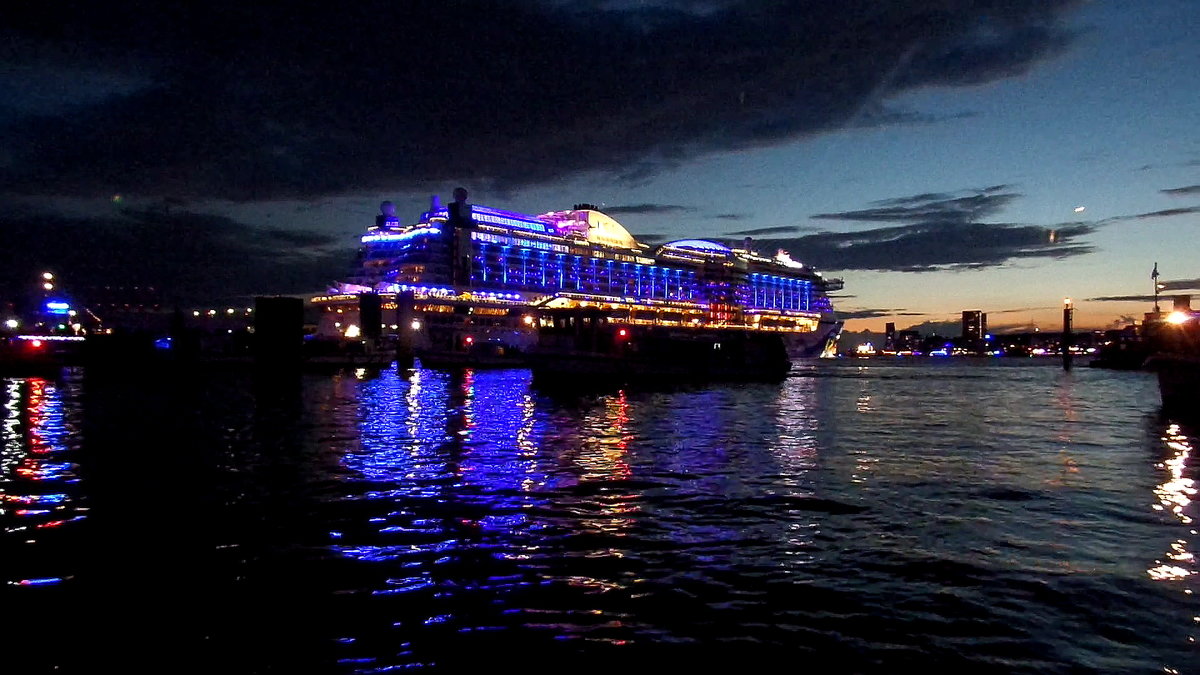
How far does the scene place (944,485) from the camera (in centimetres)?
1172

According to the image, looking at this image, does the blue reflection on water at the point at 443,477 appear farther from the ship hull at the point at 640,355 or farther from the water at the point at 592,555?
the ship hull at the point at 640,355

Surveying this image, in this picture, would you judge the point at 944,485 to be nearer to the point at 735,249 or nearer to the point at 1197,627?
the point at 1197,627

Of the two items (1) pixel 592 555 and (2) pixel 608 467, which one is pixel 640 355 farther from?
(1) pixel 592 555

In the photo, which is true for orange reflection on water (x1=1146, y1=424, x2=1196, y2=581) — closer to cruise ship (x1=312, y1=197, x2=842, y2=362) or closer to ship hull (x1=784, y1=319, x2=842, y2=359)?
cruise ship (x1=312, y1=197, x2=842, y2=362)

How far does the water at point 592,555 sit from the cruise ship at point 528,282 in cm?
6703

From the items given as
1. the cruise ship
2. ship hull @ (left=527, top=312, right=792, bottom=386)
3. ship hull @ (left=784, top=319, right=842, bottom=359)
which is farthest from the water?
ship hull @ (left=784, top=319, right=842, bottom=359)

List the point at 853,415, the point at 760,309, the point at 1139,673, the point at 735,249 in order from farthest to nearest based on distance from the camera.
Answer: the point at 735,249, the point at 760,309, the point at 853,415, the point at 1139,673

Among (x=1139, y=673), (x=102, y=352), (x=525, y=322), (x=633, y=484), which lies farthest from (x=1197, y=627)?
(x=525, y=322)

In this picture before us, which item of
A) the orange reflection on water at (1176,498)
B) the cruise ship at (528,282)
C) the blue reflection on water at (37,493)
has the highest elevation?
the cruise ship at (528,282)

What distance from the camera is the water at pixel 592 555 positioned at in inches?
205

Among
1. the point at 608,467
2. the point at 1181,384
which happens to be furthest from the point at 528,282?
the point at 608,467

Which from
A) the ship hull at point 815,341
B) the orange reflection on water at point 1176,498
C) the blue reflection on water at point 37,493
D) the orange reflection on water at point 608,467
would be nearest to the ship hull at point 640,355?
the orange reflection on water at point 608,467

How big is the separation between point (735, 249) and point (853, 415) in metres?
118

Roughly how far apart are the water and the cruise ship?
6703 centimetres
